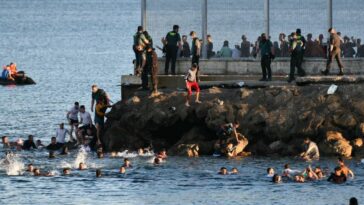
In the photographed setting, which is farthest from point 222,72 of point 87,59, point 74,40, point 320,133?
point 74,40

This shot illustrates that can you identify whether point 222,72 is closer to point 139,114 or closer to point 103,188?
point 139,114

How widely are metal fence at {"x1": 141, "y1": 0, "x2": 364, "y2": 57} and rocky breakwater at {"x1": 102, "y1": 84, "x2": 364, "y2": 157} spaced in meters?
3.91

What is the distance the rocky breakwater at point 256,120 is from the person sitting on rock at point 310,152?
16.7 inches

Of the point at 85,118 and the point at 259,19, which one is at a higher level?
the point at 259,19

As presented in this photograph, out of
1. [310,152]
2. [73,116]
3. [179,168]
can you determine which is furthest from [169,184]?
[73,116]

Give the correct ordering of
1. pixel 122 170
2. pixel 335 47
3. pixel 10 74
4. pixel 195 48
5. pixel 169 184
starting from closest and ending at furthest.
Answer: pixel 169 184
pixel 122 170
pixel 335 47
pixel 195 48
pixel 10 74

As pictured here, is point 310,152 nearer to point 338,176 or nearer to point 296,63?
point 338,176

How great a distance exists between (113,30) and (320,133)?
139m

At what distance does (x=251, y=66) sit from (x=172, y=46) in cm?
333

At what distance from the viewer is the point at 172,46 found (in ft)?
214

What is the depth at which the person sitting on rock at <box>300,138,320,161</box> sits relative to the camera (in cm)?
5866

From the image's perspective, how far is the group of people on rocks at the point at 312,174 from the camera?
5469 cm

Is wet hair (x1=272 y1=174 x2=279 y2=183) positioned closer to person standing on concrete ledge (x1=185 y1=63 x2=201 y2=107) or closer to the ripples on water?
the ripples on water

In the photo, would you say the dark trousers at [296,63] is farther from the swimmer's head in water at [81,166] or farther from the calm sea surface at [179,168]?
the swimmer's head in water at [81,166]
